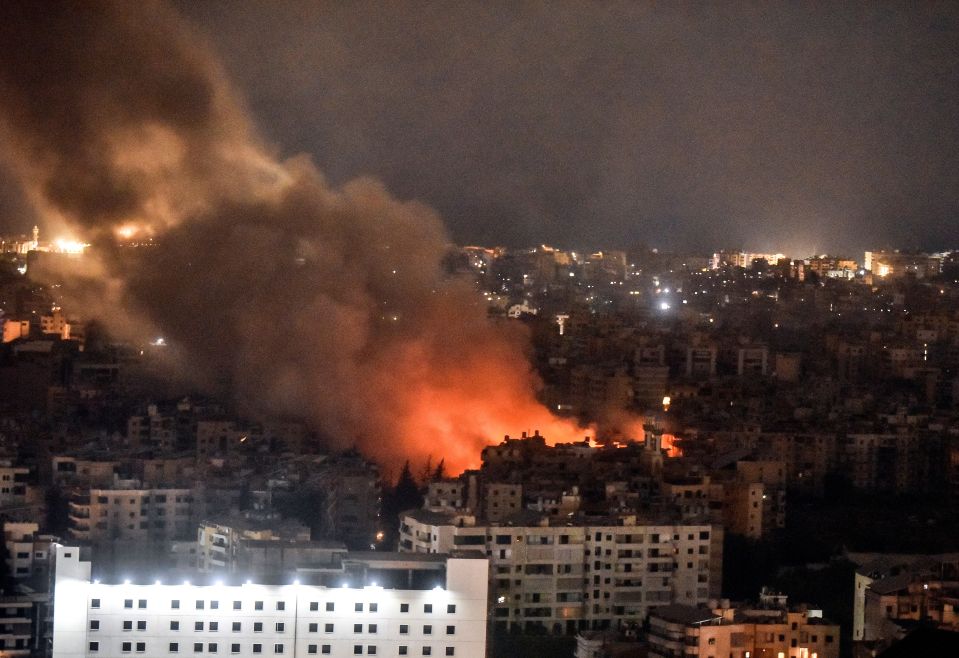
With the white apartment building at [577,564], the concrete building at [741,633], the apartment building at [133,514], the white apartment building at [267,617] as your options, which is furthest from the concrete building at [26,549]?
the concrete building at [741,633]

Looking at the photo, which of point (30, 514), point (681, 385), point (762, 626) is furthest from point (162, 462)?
point (681, 385)

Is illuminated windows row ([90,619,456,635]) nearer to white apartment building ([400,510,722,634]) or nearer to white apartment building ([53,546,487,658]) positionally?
white apartment building ([53,546,487,658])

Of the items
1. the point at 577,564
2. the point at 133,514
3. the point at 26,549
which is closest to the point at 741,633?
the point at 577,564

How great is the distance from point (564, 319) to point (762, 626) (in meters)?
13.1

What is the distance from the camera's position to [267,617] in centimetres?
797

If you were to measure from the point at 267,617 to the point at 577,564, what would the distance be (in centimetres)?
306

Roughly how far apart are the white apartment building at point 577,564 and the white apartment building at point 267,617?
2.31 m

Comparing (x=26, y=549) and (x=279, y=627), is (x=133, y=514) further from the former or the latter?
(x=279, y=627)

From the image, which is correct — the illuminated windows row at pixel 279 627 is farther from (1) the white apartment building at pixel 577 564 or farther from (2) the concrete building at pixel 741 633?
(1) the white apartment building at pixel 577 564

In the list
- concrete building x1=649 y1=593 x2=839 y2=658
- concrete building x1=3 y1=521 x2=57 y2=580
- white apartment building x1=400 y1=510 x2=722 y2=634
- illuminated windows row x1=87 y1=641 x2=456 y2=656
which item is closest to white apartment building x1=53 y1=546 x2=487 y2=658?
illuminated windows row x1=87 y1=641 x2=456 y2=656

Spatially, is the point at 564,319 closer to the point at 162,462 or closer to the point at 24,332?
the point at 24,332

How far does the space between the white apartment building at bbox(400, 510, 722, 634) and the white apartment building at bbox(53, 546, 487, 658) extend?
231 cm

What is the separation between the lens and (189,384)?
1753cm

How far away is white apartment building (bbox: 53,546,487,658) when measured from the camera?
25.8 feet
